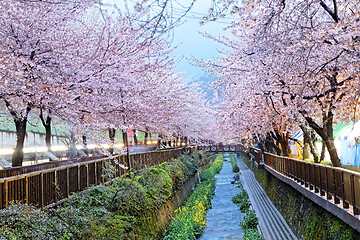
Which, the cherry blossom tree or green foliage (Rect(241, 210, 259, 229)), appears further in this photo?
green foliage (Rect(241, 210, 259, 229))

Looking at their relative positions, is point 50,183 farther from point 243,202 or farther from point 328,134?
point 243,202

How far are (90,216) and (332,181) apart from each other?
655 centimetres

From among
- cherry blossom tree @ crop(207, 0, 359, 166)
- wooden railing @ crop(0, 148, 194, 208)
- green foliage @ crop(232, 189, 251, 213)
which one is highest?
cherry blossom tree @ crop(207, 0, 359, 166)

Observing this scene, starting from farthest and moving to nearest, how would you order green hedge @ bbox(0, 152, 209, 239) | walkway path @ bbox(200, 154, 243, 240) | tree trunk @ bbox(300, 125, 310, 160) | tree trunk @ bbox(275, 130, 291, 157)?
tree trunk @ bbox(275, 130, 291, 157), walkway path @ bbox(200, 154, 243, 240), tree trunk @ bbox(300, 125, 310, 160), green hedge @ bbox(0, 152, 209, 239)

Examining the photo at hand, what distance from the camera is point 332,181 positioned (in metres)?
10.1

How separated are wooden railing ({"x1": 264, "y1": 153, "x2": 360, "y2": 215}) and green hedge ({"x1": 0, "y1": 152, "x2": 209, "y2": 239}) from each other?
5.73m

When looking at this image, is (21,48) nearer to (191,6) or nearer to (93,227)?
(93,227)

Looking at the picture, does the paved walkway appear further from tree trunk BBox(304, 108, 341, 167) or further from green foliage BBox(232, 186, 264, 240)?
tree trunk BBox(304, 108, 341, 167)

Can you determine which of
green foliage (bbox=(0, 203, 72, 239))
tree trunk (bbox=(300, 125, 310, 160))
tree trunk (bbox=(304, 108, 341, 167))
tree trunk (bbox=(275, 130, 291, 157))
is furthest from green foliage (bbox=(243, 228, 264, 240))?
tree trunk (bbox=(275, 130, 291, 157))

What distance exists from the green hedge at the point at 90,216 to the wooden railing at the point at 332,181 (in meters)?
5.73

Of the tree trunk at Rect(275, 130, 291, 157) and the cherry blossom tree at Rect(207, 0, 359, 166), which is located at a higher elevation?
the cherry blossom tree at Rect(207, 0, 359, 166)

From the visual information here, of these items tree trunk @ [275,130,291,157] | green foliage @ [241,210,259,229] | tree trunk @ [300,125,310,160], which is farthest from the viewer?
tree trunk @ [275,130,291,157]

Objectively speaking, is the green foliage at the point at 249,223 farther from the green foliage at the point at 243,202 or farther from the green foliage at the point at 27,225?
the green foliage at the point at 27,225

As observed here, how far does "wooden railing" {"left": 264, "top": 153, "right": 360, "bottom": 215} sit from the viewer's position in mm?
8023
